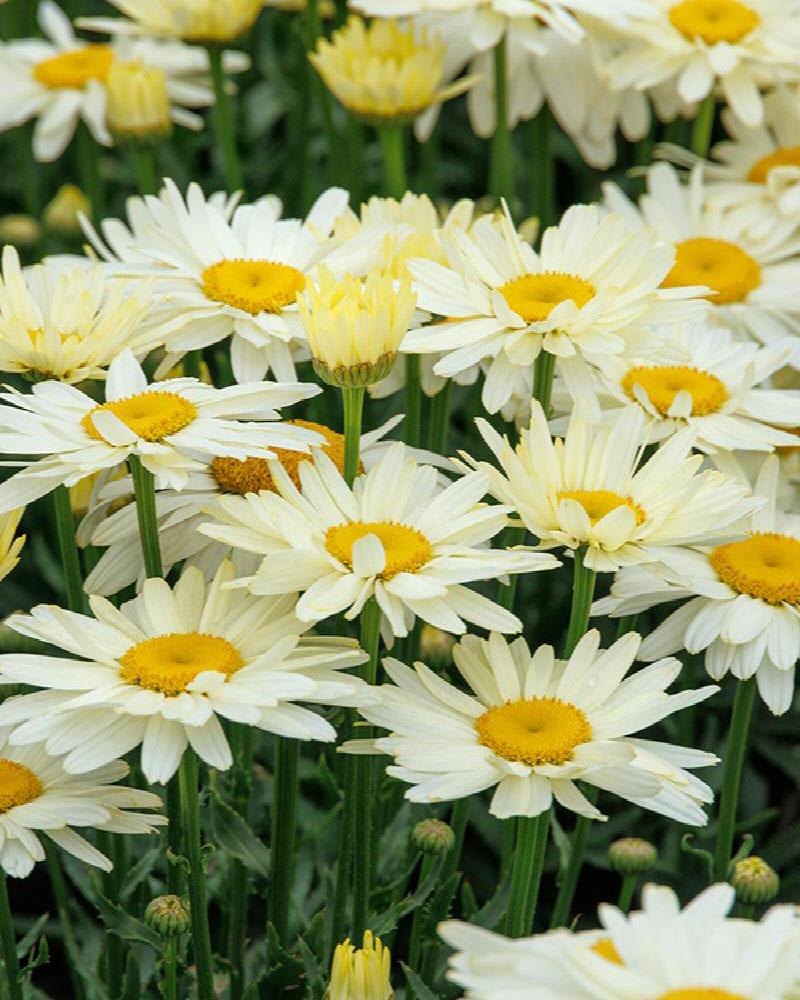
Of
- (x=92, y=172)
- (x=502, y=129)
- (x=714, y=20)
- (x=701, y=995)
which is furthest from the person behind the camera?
(x=92, y=172)

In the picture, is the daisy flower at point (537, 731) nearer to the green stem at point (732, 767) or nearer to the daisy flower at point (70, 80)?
the green stem at point (732, 767)

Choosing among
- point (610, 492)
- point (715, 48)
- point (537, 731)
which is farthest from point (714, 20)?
point (537, 731)

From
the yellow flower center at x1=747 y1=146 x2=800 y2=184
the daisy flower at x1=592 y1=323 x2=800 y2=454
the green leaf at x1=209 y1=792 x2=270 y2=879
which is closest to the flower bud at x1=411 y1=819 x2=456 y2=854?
the green leaf at x1=209 y1=792 x2=270 y2=879

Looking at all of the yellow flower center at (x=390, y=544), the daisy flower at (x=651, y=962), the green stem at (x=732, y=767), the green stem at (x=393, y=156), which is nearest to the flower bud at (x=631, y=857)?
the green stem at (x=732, y=767)

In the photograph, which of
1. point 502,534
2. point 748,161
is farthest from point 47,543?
point 748,161

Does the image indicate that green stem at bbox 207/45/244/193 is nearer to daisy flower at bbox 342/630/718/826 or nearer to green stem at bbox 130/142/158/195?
green stem at bbox 130/142/158/195

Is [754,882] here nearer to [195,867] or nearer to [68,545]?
[195,867]
